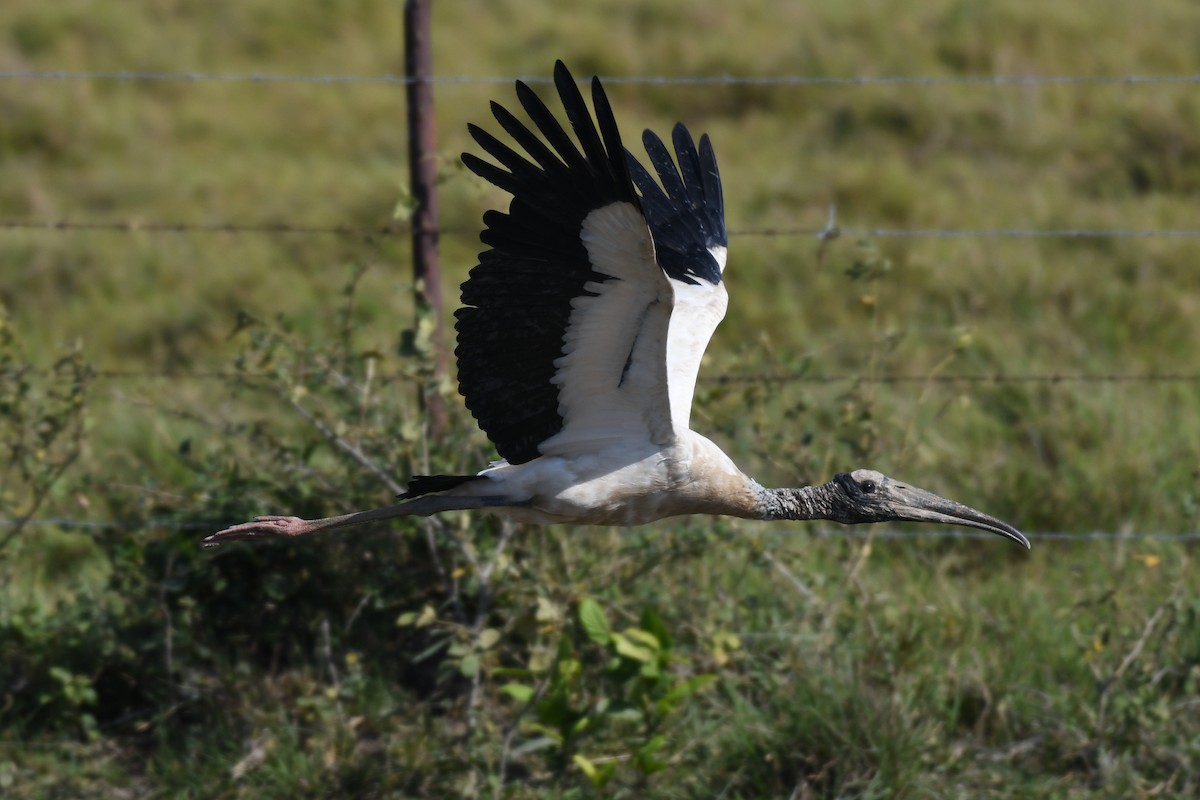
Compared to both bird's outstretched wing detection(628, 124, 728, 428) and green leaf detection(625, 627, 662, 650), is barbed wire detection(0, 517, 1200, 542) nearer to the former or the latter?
green leaf detection(625, 627, 662, 650)

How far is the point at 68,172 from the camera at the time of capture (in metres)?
9.59

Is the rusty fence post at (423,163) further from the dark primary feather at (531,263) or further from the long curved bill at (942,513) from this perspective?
the long curved bill at (942,513)

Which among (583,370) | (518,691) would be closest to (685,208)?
(583,370)

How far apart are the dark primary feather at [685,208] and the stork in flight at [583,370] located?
111 mm

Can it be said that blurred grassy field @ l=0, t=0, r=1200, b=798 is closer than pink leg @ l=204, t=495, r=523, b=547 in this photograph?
No

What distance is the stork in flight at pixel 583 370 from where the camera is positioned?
3.47 m

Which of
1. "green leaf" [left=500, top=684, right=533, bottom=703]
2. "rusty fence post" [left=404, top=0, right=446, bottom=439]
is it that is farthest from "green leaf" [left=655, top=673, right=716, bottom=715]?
"rusty fence post" [left=404, top=0, right=446, bottom=439]

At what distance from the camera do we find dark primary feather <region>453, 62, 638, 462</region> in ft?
11.0

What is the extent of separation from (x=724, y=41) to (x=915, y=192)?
6.66 ft

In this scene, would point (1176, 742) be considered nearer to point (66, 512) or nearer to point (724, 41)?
point (66, 512)

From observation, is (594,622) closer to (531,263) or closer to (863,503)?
Answer: (863,503)

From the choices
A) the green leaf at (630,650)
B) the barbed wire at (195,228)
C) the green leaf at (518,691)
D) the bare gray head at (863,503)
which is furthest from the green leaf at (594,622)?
the barbed wire at (195,228)

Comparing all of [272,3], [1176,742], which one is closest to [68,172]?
[272,3]

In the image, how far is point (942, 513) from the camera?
14.1ft
